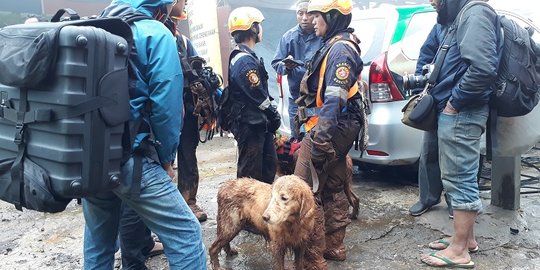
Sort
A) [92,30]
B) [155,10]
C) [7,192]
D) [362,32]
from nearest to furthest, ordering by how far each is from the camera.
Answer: [92,30]
[7,192]
[155,10]
[362,32]

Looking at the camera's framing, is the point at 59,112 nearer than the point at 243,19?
Yes

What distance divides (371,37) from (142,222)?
333cm

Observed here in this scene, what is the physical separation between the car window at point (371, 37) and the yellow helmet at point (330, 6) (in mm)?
1614

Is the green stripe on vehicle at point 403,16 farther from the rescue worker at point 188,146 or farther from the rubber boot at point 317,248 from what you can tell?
the rubber boot at point 317,248

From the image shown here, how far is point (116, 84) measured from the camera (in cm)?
215

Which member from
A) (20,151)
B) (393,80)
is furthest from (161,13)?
(393,80)

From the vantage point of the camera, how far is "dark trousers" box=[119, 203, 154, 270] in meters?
3.34

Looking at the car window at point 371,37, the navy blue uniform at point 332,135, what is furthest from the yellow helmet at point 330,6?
the car window at point 371,37

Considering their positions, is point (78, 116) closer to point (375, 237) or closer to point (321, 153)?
point (321, 153)

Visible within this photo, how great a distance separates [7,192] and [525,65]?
11.5 ft

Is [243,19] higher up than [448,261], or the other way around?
[243,19]

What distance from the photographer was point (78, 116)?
2.03m

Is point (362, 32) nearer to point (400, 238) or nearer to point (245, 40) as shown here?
point (245, 40)

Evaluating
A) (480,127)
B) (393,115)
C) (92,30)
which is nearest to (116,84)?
(92,30)
